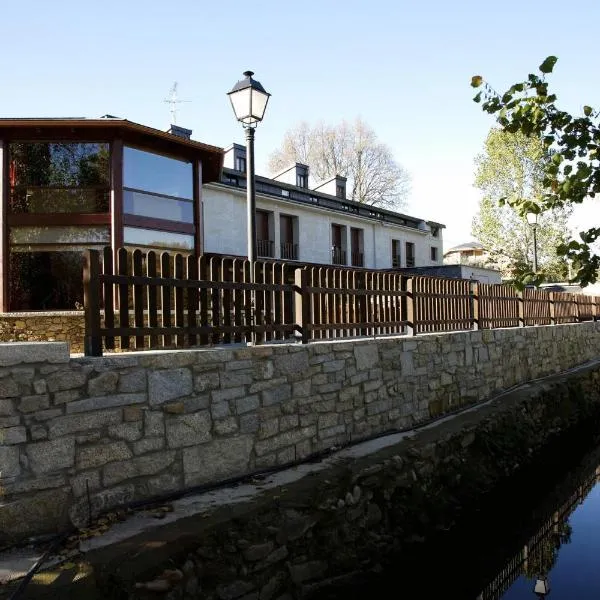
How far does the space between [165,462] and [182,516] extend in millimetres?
470

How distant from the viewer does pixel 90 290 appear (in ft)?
Result: 12.6

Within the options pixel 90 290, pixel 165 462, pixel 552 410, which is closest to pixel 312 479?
pixel 165 462

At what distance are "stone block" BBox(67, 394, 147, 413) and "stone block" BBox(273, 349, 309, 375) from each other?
145 cm

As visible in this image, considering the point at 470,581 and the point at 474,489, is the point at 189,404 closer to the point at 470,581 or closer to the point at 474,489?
the point at 470,581

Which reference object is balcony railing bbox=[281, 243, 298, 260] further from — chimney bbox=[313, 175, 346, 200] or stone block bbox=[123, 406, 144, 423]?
stone block bbox=[123, 406, 144, 423]

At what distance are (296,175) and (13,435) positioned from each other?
72.4 feet

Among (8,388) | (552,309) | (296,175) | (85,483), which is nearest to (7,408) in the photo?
(8,388)

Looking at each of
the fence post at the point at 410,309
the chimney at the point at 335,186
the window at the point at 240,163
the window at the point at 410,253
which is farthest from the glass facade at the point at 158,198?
the window at the point at 410,253

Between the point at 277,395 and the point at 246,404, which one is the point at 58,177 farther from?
the point at 246,404

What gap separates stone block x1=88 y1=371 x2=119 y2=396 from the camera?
367 cm

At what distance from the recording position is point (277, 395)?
5078 mm

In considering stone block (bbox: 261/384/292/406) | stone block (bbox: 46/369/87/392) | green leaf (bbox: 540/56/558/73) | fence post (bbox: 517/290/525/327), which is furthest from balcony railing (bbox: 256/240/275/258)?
green leaf (bbox: 540/56/558/73)

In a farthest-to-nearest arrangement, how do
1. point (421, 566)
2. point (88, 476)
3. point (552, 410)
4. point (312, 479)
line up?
point (552, 410), point (421, 566), point (312, 479), point (88, 476)

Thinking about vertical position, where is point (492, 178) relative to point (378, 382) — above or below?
above
